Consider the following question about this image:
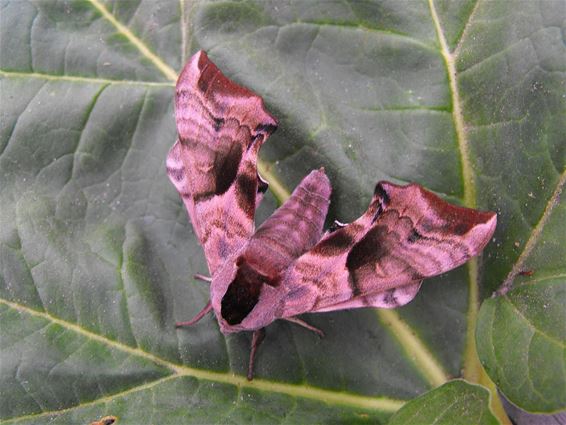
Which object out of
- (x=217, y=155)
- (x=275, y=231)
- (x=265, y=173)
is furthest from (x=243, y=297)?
(x=217, y=155)

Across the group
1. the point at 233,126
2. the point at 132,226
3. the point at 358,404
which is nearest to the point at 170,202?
the point at 132,226

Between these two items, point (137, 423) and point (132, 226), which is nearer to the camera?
point (137, 423)

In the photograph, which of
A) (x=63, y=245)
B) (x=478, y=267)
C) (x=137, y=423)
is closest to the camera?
(x=137, y=423)

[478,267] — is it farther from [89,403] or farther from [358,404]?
[89,403]

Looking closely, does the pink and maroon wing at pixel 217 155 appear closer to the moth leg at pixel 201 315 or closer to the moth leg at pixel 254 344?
the moth leg at pixel 201 315

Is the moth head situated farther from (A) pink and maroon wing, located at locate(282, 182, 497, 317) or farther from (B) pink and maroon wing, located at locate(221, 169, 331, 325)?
(A) pink and maroon wing, located at locate(282, 182, 497, 317)

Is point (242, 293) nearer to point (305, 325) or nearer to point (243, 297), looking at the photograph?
point (243, 297)
